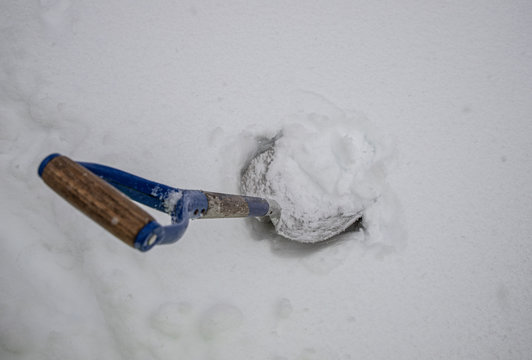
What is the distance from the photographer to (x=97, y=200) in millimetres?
452

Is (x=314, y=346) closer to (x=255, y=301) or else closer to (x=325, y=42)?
(x=255, y=301)

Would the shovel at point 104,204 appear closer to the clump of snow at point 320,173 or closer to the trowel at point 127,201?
the trowel at point 127,201

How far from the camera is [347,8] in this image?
1032 mm

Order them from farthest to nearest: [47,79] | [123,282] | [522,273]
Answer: [47,79]
[123,282]
[522,273]

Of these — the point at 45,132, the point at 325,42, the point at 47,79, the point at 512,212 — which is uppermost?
the point at 325,42

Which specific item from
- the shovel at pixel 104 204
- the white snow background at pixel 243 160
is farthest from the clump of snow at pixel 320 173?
the shovel at pixel 104 204

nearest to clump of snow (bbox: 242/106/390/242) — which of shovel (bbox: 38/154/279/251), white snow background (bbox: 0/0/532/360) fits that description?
white snow background (bbox: 0/0/532/360)

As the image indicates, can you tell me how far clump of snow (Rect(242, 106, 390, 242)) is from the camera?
1.03 metres

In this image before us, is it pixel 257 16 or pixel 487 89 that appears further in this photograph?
pixel 257 16

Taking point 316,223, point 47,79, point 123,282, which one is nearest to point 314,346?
point 316,223


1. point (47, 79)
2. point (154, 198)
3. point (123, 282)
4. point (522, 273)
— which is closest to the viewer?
point (154, 198)

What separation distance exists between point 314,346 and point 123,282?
2.03ft

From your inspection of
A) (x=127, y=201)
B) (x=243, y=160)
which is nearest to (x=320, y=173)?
(x=243, y=160)

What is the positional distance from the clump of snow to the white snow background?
69mm
